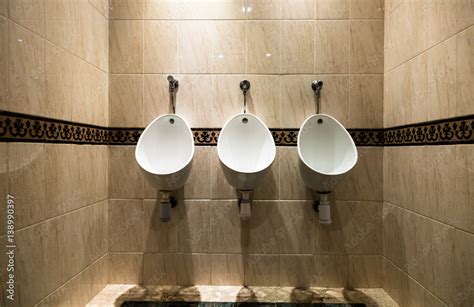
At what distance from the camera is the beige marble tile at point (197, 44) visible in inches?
75.9

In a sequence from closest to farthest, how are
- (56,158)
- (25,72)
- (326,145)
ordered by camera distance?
1. (25,72)
2. (56,158)
3. (326,145)

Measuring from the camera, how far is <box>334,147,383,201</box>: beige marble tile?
191 cm

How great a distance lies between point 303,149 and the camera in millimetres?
1839

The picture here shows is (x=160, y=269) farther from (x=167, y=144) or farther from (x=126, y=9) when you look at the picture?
(x=126, y=9)

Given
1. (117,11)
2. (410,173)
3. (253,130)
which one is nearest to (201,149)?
(253,130)

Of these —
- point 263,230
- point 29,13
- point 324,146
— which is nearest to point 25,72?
point 29,13

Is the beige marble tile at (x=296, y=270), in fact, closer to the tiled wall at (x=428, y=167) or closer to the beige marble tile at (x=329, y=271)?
the beige marble tile at (x=329, y=271)

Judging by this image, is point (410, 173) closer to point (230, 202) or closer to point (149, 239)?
point (230, 202)

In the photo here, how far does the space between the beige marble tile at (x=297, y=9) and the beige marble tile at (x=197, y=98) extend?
0.70 metres

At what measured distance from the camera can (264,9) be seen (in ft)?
6.29

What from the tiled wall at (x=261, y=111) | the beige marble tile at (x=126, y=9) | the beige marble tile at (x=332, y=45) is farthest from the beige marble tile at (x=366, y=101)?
the beige marble tile at (x=126, y=9)

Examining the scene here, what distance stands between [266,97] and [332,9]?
2.51 ft

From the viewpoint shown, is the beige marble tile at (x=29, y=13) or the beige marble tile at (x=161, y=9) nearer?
the beige marble tile at (x=29, y=13)

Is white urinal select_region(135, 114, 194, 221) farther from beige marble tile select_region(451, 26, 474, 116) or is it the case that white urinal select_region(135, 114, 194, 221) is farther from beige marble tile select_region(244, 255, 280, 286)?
beige marble tile select_region(451, 26, 474, 116)
